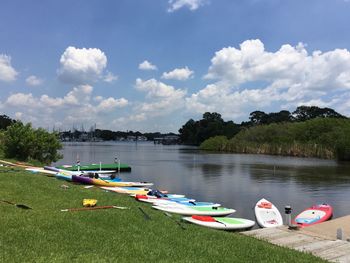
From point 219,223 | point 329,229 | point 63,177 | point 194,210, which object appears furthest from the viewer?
point 63,177

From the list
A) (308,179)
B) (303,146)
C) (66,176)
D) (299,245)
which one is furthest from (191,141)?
(299,245)

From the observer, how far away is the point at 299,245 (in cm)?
894

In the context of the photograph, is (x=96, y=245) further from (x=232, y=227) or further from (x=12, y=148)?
(x=12, y=148)

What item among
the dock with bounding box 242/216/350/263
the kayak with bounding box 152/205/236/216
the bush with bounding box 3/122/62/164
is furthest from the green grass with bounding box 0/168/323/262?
the bush with bounding box 3/122/62/164

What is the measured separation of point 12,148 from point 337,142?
55064mm

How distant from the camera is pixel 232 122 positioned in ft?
508

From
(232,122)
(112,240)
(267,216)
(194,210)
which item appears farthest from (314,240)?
(232,122)

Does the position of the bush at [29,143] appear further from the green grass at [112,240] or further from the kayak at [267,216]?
the green grass at [112,240]

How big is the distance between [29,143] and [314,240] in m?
26.2

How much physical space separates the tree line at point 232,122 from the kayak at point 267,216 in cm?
11201

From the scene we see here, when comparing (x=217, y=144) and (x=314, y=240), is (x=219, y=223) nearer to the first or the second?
(x=314, y=240)

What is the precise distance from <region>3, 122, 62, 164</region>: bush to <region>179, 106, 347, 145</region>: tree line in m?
99.0

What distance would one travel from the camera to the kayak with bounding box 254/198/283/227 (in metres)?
14.2

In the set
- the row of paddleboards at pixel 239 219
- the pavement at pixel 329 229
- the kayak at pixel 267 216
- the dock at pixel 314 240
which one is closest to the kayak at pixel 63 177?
the row of paddleboards at pixel 239 219
